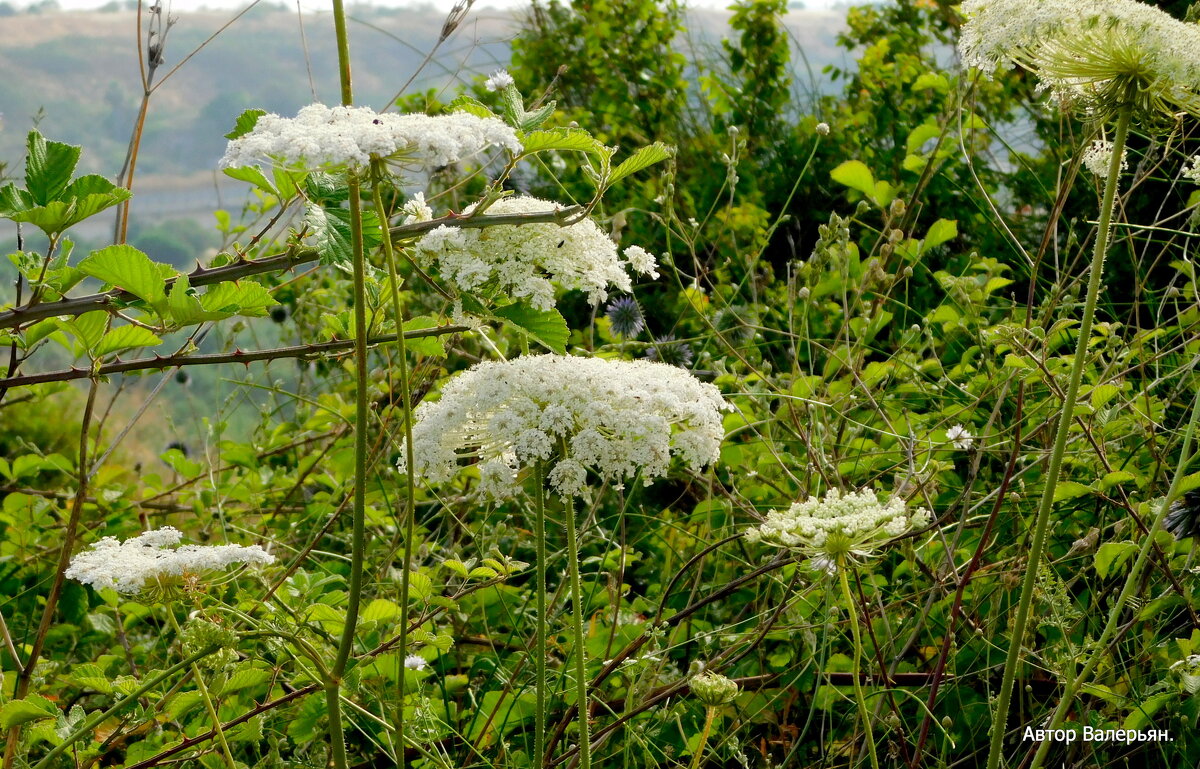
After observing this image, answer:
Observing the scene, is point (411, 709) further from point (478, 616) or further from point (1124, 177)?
point (1124, 177)

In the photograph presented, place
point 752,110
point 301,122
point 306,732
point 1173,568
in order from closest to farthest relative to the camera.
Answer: point 301,122 → point 306,732 → point 1173,568 → point 752,110

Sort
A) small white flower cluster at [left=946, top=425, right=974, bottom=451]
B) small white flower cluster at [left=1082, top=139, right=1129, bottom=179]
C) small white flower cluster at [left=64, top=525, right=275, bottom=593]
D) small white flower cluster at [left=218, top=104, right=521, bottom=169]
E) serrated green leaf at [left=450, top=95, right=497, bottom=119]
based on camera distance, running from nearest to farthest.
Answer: small white flower cluster at [left=218, top=104, right=521, bottom=169], small white flower cluster at [left=64, top=525, right=275, bottom=593], serrated green leaf at [left=450, top=95, right=497, bottom=119], small white flower cluster at [left=1082, top=139, right=1129, bottom=179], small white flower cluster at [left=946, top=425, right=974, bottom=451]

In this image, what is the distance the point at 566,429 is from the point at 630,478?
32.0 inches

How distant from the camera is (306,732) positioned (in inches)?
68.4

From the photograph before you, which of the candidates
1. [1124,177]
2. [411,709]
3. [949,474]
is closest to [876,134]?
[1124,177]

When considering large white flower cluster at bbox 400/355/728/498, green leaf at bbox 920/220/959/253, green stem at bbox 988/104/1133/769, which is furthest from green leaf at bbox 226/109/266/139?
green leaf at bbox 920/220/959/253

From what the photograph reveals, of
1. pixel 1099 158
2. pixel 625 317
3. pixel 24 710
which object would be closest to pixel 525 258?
pixel 24 710

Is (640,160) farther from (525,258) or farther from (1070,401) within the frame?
(1070,401)

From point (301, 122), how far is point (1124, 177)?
3795 millimetres

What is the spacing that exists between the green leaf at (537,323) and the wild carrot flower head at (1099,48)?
2.33ft

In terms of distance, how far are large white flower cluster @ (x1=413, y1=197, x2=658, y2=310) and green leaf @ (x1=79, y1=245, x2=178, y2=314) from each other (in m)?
0.34

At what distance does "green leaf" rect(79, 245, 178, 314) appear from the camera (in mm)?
1239

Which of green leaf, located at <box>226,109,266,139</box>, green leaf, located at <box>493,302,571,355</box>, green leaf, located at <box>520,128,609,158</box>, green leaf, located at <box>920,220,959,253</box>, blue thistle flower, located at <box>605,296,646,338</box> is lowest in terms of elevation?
blue thistle flower, located at <box>605,296,646,338</box>

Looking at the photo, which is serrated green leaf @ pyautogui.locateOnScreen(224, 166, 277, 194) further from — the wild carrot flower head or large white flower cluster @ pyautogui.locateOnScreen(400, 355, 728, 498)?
the wild carrot flower head
